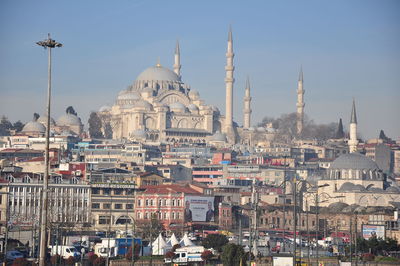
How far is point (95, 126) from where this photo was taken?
19188cm

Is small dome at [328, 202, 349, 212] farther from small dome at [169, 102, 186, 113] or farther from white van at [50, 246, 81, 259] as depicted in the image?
small dome at [169, 102, 186, 113]

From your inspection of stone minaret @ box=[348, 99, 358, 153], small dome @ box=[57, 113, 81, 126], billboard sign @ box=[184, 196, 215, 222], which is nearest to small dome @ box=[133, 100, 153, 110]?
small dome @ box=[57, 113, 81, 126]

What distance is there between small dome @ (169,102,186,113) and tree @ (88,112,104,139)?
11.3 metres

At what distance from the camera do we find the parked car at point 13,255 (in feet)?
197

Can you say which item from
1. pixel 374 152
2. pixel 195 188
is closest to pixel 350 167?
pixel 195 188

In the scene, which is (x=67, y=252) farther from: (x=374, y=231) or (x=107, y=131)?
(x=107, y=131)

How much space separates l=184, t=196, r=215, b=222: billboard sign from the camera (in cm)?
10588

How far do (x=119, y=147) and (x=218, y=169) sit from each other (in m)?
16.2

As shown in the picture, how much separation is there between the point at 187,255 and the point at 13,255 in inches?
371

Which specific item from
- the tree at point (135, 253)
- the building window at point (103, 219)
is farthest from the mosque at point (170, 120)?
the tree at point (135, 253)

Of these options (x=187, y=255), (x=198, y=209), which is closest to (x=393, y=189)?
(x=198, y=209)

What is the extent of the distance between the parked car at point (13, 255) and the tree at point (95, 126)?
12433cm

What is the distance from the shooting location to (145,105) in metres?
190

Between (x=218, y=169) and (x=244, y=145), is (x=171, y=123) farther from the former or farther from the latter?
(x=218, y=169)
